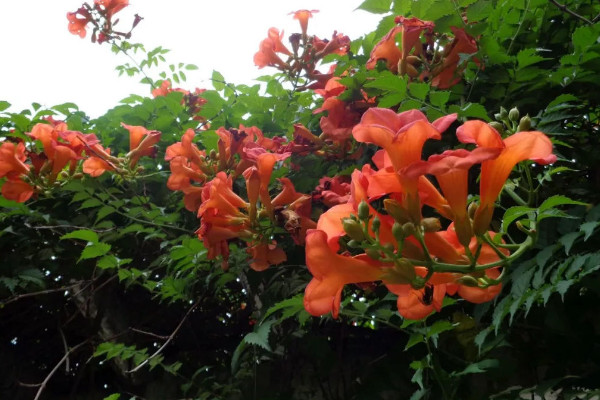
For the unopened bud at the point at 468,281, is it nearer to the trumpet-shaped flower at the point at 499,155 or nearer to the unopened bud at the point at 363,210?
the trumpet-shaped flower at the point at 499,155

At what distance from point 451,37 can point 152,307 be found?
2.24m

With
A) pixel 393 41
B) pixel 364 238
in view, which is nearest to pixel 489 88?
pixel 393 41

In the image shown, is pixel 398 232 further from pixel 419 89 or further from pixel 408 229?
pixel 419 89

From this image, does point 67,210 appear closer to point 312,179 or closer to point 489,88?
point 312,179

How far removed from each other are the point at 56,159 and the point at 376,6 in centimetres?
163

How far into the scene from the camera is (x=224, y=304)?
120 inches

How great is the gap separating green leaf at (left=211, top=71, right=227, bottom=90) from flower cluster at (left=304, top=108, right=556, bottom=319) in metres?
2.06

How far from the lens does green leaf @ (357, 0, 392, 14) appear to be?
1965 millimetres

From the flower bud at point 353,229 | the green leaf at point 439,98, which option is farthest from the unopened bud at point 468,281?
the green leaf at point 439,98

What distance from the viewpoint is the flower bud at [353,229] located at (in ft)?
2.99

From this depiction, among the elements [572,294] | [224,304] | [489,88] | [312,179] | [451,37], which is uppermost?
[451,37]

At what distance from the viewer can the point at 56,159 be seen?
8.46 feet

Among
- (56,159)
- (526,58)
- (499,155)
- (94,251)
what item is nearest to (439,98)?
(526,58)

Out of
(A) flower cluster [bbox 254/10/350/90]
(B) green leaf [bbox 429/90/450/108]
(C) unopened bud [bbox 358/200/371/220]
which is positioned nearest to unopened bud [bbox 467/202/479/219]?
(C) unopened bud [bbox 358/200/371/220]
